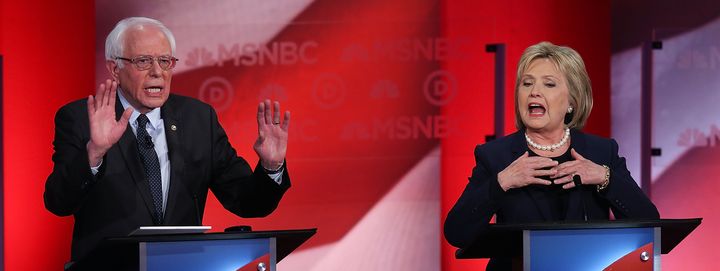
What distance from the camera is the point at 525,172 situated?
3.02 m

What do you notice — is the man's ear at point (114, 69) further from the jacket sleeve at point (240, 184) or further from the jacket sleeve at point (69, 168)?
the jacket sleeve at point (240, 184)

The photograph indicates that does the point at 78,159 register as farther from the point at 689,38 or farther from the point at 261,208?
the point at 689,38

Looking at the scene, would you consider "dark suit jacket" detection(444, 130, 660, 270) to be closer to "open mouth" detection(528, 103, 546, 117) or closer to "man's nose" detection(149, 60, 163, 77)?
"open mouth" detection(528, 103, 546, 117)

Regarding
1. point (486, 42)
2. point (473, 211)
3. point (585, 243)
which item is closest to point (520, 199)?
point (473, 211)

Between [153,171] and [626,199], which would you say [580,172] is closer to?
[626,199]

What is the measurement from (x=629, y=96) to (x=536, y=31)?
685 mm

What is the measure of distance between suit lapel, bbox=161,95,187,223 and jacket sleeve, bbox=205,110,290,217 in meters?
0.16

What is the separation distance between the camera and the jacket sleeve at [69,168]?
114 inches

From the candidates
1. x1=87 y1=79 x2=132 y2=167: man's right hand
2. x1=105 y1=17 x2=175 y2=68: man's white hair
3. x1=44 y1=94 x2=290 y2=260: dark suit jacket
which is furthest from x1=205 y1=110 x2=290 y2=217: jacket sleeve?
x1=87 y1=79 x2=132 y2=167: man's right hand

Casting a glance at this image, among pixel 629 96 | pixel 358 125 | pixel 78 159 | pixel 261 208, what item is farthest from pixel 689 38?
pixel 78 159

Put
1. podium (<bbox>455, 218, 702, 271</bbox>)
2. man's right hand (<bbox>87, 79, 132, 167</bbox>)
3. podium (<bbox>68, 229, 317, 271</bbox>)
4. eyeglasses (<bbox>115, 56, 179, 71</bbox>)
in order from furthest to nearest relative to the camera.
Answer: eyeglasses (<bbox>115, 56, 179, 71</bbox>)
man's right hand (<bbox>87, 79, 132, 167</bbox>)
podium (<bbox>455, 218, 702, 271</bbox>)
podium (<bbox>68, 229, 317, 271</bbox>)

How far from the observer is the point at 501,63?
5.51m

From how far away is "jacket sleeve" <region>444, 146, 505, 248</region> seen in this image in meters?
3.08

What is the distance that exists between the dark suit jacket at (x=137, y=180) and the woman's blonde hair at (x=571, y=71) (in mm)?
910
